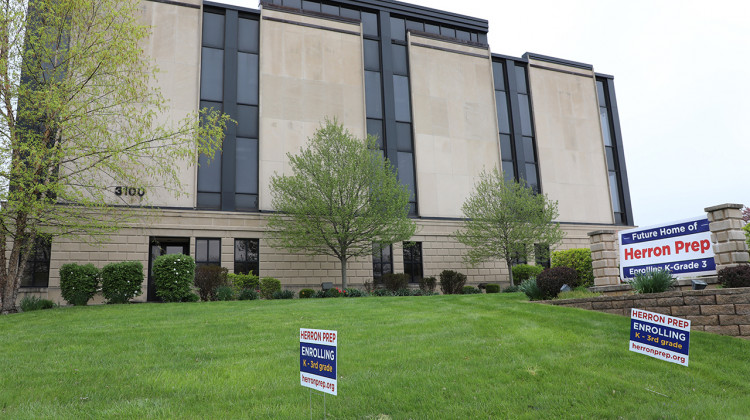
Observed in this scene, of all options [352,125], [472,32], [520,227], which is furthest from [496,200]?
[472,32]

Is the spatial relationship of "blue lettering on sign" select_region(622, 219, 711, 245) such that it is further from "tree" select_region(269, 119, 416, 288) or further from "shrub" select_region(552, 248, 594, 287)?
"tree" select_region(269, 119, 416, 288)

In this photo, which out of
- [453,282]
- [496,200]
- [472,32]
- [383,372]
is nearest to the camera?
[383,372]

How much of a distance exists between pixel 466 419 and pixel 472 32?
32789 millimetres

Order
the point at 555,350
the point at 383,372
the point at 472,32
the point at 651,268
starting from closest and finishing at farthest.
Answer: the point at 383,372 < the point at 555,350 < the point at 651,268 < the point at 472,32

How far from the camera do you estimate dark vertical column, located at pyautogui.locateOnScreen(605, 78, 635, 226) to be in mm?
33719

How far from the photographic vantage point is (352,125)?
1101 inches

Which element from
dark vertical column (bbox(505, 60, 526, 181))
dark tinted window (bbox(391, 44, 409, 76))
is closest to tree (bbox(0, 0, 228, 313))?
dark tinted window (bbox(391, 44, 409, 76))

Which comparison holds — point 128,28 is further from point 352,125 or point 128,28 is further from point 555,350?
point 555,350

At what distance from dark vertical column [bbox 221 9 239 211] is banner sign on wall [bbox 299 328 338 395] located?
797 inches

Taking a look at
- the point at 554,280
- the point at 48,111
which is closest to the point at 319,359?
the point at 554,280

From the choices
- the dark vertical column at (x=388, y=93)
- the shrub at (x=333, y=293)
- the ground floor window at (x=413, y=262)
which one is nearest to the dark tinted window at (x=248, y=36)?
the dark vertical column at (x=388, y=93)

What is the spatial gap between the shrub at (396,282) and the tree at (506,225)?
14.4 feet

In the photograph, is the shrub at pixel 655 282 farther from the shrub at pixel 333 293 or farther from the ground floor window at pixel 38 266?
the ground floor window at pixel 38 266

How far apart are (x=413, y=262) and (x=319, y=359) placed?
22369 millimetres
